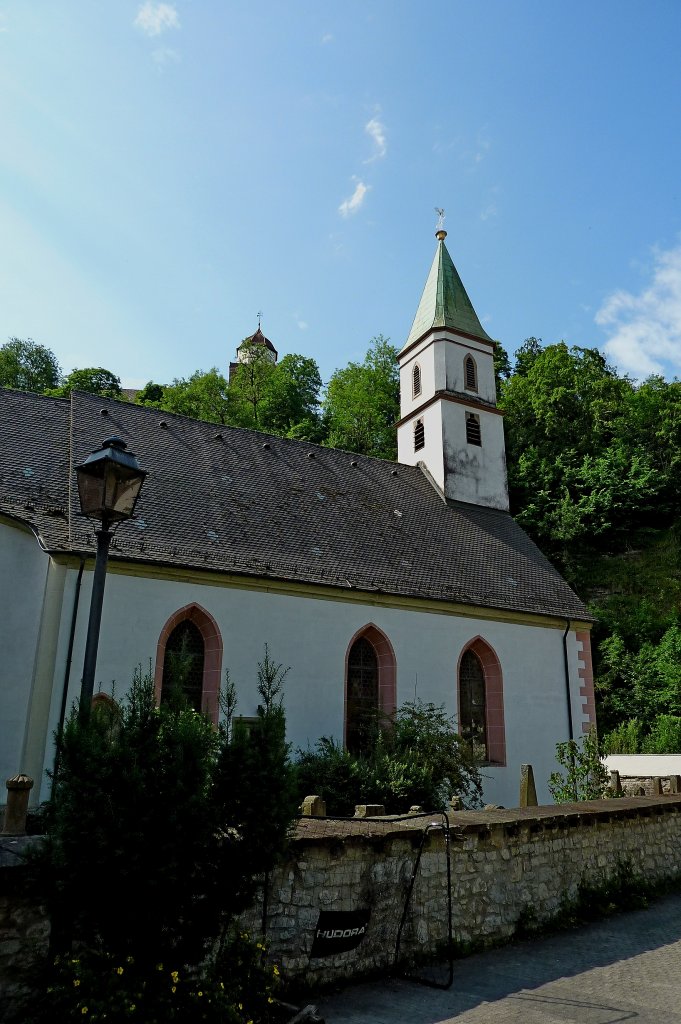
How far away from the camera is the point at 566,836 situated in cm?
920

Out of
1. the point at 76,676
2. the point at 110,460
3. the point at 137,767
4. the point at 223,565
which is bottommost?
the point at 137,767

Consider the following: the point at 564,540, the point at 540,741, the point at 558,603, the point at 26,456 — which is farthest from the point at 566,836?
the point at 564,540

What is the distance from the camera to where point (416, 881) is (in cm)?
736

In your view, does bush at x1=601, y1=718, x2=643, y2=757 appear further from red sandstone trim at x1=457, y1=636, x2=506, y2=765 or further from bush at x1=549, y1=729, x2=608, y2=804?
bush at x1=549, y1=729, x2=608, y2=804

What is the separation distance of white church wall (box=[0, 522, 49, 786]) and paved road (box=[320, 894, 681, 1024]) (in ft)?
23.7

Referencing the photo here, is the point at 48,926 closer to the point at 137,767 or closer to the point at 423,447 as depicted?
the point at 137,767

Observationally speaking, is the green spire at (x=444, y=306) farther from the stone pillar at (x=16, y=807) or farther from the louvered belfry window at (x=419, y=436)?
the stone pillar at (x=16, y=807)

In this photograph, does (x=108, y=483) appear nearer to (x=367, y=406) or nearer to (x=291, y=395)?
(x=367, y=406)

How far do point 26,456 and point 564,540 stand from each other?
23318 millimetres

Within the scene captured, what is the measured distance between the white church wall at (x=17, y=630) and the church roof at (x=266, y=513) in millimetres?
549

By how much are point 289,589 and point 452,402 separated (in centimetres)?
1042

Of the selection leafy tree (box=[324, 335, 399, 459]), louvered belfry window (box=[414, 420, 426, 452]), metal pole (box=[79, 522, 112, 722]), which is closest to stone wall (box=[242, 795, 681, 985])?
metal pole (box=[79, 522, 112, 722])

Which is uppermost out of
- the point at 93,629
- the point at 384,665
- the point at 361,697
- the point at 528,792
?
the point at 384,665

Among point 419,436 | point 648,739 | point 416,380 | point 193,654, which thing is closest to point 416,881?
point 193,654
